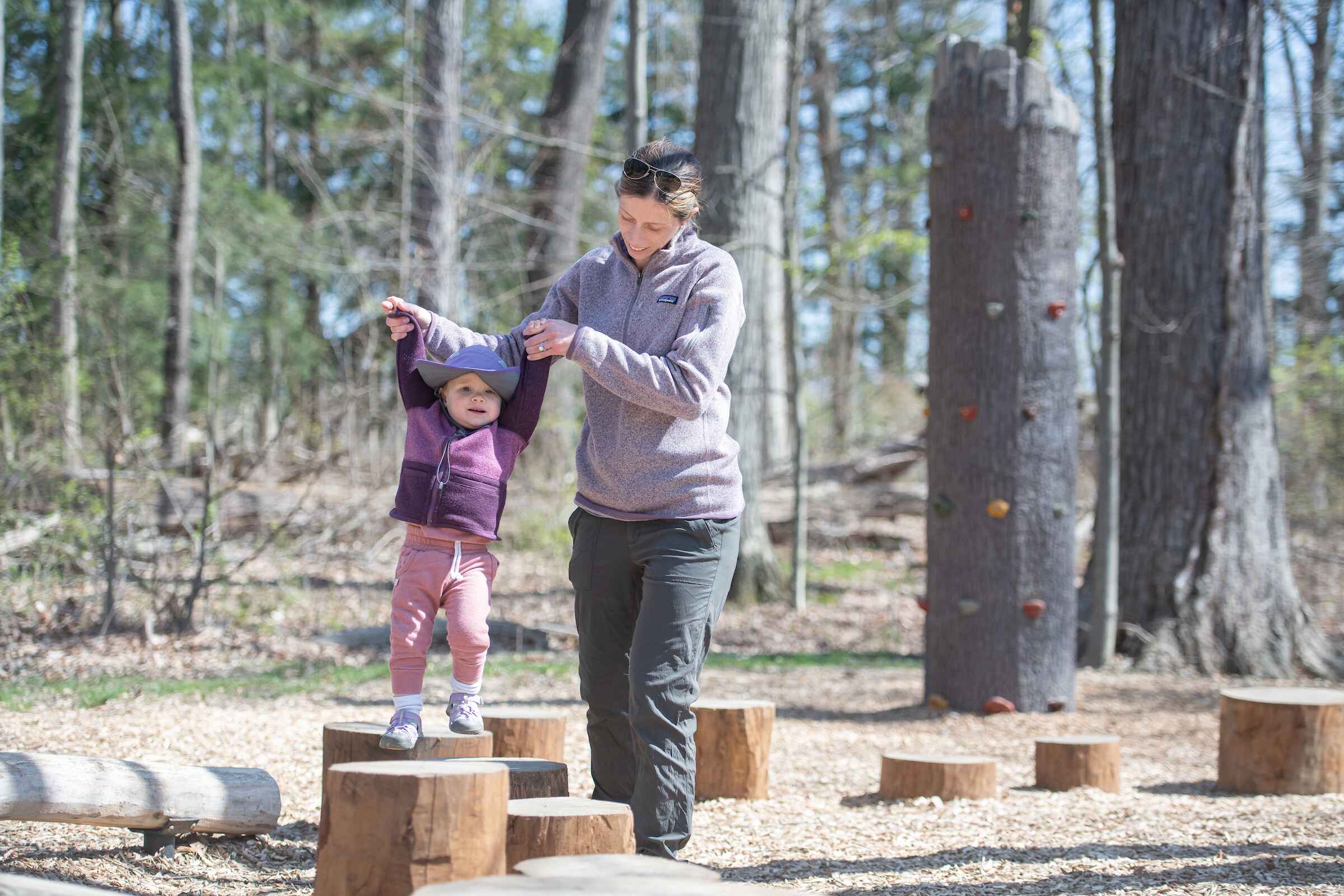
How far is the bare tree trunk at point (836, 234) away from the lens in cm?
1827

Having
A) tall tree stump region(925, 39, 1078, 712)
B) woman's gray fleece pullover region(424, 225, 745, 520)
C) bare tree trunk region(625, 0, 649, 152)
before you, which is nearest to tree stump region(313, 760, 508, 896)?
woman's gray fleece pullover region(424, 225, 745, 520)

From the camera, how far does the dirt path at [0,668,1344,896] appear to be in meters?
3.37

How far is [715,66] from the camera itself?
10.1m

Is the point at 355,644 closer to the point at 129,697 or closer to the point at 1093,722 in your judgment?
→ the point at 129,697

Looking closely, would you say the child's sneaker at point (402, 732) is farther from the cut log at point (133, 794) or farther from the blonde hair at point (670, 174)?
the blonde hair at point (670, 174)

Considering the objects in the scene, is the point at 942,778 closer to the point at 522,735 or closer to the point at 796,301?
the point at 522,735

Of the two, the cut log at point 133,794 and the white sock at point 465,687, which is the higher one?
the white sock at point 465,687

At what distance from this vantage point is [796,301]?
33.5 ft

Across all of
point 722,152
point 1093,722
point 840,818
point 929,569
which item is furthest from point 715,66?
point 840,818

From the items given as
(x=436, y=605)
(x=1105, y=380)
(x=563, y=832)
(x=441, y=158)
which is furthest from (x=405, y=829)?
(x=441, y=158)

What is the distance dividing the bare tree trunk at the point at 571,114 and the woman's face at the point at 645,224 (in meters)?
11.1

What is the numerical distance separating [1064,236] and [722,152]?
4372mm

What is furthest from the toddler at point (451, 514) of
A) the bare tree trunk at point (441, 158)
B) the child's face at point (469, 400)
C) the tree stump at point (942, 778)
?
the bare tree trunk at point (441, 158)

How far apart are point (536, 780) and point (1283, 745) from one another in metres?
3.25
